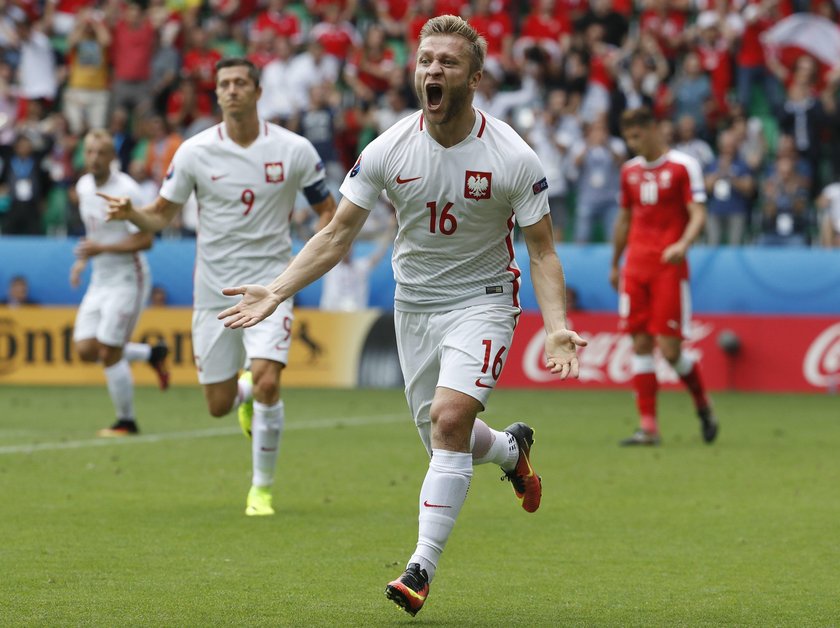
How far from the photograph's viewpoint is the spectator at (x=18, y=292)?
866 inches

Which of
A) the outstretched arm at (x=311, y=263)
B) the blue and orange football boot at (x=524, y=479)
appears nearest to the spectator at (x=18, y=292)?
the blue and orange football boot at (x=524, y=479)

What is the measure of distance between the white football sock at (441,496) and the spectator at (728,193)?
1551 centimetres

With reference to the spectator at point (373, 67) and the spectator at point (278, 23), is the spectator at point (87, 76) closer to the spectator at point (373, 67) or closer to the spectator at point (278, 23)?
the spectator at point (278, 23)

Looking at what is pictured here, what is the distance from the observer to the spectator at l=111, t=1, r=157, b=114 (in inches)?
980

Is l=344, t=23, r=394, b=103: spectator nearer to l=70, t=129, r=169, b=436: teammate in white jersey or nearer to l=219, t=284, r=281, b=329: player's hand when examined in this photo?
l=70, t=129, r=169, b=436: teammate in white jersey

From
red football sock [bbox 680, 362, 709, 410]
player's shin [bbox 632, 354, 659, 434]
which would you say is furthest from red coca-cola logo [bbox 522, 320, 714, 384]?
player's shin [bbox 632, 354, 659, 434]

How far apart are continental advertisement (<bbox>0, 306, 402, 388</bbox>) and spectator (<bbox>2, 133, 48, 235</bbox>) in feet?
9.10

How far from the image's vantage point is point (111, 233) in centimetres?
1432

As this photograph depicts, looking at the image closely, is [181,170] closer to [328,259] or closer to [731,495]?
[328,259]

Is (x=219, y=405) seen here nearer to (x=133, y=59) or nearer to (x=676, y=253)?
(x=676, y=253)

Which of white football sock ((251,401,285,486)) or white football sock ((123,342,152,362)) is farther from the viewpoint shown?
white football sock ((123,342,152,362))

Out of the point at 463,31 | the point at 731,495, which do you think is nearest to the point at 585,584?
the point at 463,31

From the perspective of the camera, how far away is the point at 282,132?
32.4 ft

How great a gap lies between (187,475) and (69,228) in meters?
13.5
